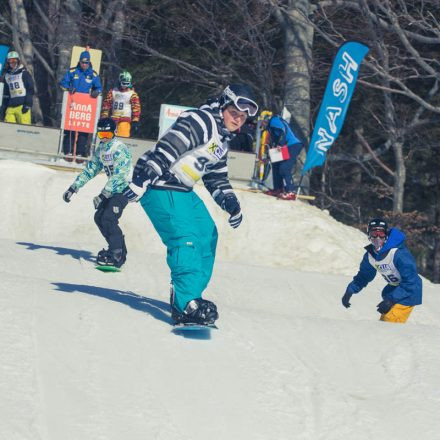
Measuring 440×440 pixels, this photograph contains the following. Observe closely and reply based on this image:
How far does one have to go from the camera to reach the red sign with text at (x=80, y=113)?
56.2 feet

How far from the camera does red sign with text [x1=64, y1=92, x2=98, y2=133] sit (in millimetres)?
17125

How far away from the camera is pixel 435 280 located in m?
25.4

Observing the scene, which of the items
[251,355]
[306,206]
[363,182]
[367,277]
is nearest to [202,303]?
[251,355]

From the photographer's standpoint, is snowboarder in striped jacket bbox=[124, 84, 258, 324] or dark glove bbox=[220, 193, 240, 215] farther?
dark glove bbox=[220, 193, 240, 215]

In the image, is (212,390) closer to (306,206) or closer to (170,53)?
(306,206)

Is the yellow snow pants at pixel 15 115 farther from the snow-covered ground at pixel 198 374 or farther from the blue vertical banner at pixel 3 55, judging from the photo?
the snow-covered ground at pixel 198 374

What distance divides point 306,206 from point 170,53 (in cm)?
1050

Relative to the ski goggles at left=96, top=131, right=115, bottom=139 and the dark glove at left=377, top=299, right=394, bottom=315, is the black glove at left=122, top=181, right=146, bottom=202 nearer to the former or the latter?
the dark glove at left=377, top=299, right=394, bottom=315

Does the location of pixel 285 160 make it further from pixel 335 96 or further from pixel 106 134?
pixel 106 134

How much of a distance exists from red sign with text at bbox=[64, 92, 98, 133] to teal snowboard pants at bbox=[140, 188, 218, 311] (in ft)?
32.2

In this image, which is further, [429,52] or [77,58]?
[429,52]

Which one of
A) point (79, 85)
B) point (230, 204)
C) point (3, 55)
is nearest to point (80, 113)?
point (79, 85)

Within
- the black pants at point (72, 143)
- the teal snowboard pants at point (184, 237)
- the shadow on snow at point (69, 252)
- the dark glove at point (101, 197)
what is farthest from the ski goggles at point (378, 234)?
the black pants at point (72, 143)

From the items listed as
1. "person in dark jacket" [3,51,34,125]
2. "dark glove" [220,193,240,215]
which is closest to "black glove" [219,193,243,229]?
"dark glove" [220,193,240,215]
